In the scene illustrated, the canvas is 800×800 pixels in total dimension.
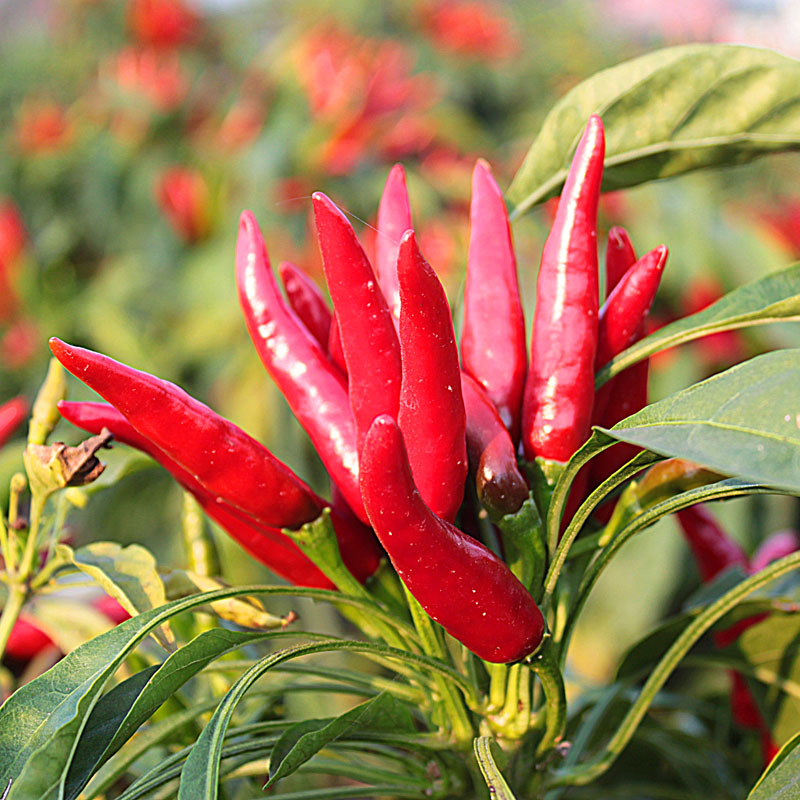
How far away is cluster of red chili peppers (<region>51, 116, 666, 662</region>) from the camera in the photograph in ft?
1.41

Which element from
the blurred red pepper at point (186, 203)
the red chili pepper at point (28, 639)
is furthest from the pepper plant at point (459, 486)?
the blurred red pepper at point (186, 203)

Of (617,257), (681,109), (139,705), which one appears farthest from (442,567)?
(681,109)

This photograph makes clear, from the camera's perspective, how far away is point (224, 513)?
0.55 metres

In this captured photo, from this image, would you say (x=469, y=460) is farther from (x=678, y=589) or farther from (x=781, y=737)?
(x=678, y=589)

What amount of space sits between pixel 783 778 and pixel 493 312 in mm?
294

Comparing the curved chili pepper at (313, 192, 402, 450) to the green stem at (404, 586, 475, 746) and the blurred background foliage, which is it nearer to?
the green stem at (404, 586, 475, 746)

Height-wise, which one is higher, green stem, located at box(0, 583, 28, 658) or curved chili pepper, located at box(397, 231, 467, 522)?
curved chili pepper, located at box(397, 231, 467, 522)

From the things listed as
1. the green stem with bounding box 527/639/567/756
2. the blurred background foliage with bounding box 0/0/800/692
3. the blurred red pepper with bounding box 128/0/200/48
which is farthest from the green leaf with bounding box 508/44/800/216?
the blurred red pepper with bounding box 128/0/200/48

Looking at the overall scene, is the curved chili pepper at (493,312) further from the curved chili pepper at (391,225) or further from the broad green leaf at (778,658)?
the broad green leaf at (778,658)

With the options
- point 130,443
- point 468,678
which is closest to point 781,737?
point 468,678

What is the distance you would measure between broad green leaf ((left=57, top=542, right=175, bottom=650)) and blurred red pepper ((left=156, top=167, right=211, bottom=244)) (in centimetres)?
163

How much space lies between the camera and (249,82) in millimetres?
2799

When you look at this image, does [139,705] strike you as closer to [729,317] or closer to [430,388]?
[430,388]

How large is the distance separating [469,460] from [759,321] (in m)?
0.18
